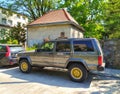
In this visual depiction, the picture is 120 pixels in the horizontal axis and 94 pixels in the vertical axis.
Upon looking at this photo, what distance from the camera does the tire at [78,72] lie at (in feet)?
23.0

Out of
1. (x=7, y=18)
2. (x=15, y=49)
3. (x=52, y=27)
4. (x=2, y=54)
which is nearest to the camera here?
(x=2, y=54)

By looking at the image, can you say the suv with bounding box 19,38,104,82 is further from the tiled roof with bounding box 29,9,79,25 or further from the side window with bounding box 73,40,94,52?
the tiled roof with bounding box 29,9,79,25

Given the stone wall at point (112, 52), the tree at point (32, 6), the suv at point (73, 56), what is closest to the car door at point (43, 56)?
the suv at point (73, 56)

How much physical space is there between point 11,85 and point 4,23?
3694 cm

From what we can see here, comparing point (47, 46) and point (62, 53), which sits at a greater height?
point (47, 46)

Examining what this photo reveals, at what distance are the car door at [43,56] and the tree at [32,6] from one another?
26578mm

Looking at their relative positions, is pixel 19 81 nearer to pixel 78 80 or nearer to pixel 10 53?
pixel 78 80

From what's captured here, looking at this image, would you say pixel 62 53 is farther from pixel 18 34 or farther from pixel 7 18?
pixel 7 18

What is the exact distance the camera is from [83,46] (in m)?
7.08

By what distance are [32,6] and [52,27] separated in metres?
15.6

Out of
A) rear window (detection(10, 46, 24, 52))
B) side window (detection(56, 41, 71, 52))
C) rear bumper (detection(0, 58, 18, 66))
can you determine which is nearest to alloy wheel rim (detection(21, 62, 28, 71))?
rear bumper (detection(0, 58, 18, 66))

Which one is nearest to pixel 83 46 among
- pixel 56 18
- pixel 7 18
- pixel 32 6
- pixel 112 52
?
pixel 112 52

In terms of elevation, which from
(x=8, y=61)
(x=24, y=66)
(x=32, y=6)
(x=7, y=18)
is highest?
(x=32, y=6)

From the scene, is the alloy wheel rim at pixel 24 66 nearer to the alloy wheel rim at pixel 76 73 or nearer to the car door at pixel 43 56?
the car door at pixel 43 56
